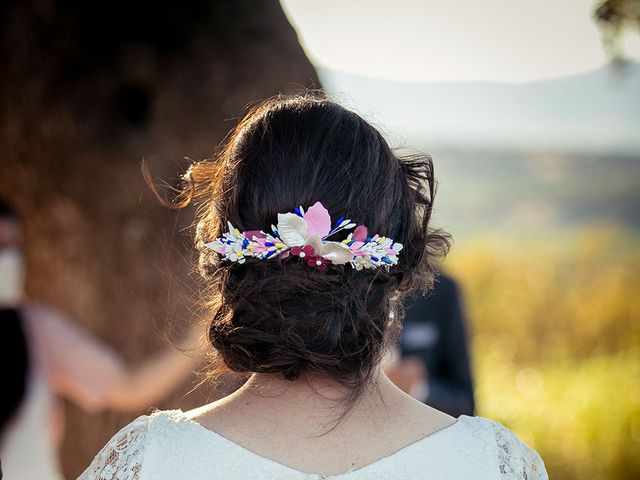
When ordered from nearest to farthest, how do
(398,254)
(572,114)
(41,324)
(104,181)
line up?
(398,254) → (41,324) → (104,181) → (572,114)

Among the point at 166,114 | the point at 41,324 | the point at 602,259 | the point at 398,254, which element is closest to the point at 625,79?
the point at 166,114

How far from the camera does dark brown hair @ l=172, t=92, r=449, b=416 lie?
1.43 meters

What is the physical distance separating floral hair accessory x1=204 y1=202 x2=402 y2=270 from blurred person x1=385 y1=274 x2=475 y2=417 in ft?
7.04

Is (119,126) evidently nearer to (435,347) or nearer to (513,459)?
(435,347)

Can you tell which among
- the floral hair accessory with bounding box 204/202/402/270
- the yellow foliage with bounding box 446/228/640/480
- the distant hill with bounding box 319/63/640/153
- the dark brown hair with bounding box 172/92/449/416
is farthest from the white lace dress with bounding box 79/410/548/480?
the yellow foliage with bounding box 446/228/640/480

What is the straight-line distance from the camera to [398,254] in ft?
5.09

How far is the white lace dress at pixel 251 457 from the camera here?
139 centimetres

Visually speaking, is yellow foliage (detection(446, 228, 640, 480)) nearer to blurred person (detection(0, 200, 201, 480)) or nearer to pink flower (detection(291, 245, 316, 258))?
blurred person (detection(0, 200, 201, 480))

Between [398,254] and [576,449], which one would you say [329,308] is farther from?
[576,449]

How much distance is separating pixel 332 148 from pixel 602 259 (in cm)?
883

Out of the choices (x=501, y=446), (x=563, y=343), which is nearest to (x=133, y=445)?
(x=501, y=446)

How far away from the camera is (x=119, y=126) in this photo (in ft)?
12.1

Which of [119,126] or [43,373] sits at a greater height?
[119,126]

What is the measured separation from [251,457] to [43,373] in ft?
6.64
